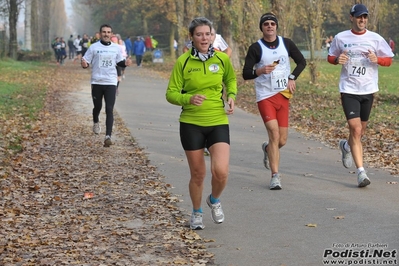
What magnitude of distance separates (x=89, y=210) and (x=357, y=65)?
350 centimetres

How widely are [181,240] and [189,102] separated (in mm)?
1183

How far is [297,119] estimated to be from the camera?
58.6 ft

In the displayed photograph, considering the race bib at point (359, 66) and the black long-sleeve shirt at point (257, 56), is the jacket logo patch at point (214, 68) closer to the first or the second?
the black long-sleeve shirt at point (257, 56)

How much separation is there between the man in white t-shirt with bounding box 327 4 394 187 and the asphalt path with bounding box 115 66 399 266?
2.43 ft

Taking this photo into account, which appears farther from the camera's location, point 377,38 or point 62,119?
point 62,119

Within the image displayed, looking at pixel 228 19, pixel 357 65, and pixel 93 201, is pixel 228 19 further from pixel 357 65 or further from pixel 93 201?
pixel 93 201

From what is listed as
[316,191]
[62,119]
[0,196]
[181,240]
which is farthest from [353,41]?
[62,119]

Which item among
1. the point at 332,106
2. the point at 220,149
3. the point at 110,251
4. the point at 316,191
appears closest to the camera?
the point at 110,251

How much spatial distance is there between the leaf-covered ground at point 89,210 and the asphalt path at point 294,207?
275 mm

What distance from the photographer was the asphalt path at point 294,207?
6504 millimetres

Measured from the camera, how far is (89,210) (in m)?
8.62

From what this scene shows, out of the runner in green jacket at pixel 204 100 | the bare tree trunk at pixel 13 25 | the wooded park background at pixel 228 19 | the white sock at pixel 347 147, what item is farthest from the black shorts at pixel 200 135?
the bare tree trunk at pixel 13 25

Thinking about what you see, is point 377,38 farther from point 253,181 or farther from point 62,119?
point 62,119

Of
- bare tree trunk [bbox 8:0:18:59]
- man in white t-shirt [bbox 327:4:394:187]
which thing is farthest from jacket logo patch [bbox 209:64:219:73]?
bare tree trunk [bbox 8:0:18:59]
